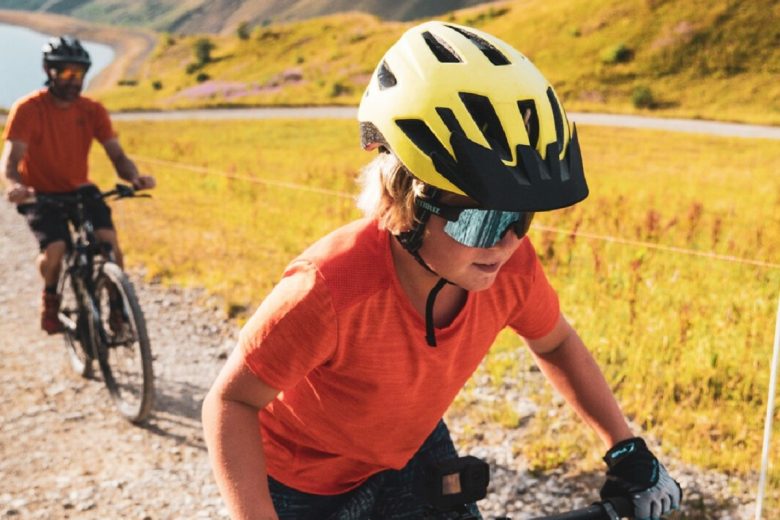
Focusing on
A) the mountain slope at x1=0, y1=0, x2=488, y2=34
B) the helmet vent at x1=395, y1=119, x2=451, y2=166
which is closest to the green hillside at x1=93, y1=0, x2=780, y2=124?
the helmet vent at x1=395, y1=119, x2=451, y2=166

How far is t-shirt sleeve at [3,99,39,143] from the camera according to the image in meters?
5.80

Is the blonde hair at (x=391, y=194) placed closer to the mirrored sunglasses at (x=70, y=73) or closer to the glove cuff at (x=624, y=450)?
the glove cuff at (x=624, y=450)

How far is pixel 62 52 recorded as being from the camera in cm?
560

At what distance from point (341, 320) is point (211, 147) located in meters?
25.3

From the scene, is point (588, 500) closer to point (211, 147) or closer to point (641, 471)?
point (641, 471)

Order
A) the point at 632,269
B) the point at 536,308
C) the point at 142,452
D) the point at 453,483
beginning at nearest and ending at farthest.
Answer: the point at 453,483
the point at 536,308
the point at 142,452
the point at 632,269

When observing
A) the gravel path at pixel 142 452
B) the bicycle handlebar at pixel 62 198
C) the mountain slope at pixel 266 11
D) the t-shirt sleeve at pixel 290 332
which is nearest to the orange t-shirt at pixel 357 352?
the t-shirt sleeve at pixel 290 332

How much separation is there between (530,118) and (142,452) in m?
3.99

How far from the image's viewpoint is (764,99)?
1112 inches

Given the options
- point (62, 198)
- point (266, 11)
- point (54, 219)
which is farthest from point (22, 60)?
point (62, 198)

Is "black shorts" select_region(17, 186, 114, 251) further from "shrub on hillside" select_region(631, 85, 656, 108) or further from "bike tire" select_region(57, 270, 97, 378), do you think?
"shrub on hillside" select_region(631, 85, 656, 108)

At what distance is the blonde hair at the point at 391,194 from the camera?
1893 millimetres

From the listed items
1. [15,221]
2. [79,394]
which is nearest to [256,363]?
[79,394]

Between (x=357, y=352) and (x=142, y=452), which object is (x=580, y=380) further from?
(x=142, y=452)
